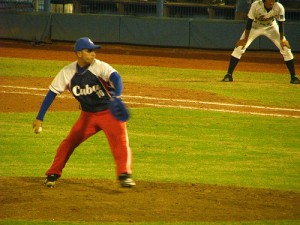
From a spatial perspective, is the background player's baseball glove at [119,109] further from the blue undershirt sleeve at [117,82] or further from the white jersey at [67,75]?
the white jersey at [67,75]

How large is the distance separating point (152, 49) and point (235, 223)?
22338 millimetres

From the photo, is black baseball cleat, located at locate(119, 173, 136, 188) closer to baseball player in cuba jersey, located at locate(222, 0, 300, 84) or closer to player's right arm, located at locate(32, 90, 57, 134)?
player's right arm, located at locate(32, 90, 57, 134)

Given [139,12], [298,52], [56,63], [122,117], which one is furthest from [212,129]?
[139,12]

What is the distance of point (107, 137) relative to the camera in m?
9.19

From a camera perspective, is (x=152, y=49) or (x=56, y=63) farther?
(x=152, y=49)

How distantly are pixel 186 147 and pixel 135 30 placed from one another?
57.8 ft

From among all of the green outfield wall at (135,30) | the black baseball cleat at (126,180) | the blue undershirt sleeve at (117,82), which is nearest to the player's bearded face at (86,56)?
the blue undershirt sleeve at (117,82)

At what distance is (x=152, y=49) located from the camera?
30.1 m

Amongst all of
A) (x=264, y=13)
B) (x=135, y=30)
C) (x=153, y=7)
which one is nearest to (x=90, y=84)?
(x=264, y=13)

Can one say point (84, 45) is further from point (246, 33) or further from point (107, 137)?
point (246, 33)

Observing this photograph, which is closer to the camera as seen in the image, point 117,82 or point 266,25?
point 117,82

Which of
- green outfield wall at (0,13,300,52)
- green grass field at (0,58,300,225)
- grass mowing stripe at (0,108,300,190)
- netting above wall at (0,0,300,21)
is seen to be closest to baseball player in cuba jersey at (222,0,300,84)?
green grass field at (0,58,300,225)

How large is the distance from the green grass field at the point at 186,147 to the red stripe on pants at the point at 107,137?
36.4 inches

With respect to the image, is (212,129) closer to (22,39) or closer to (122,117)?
(122,117)
